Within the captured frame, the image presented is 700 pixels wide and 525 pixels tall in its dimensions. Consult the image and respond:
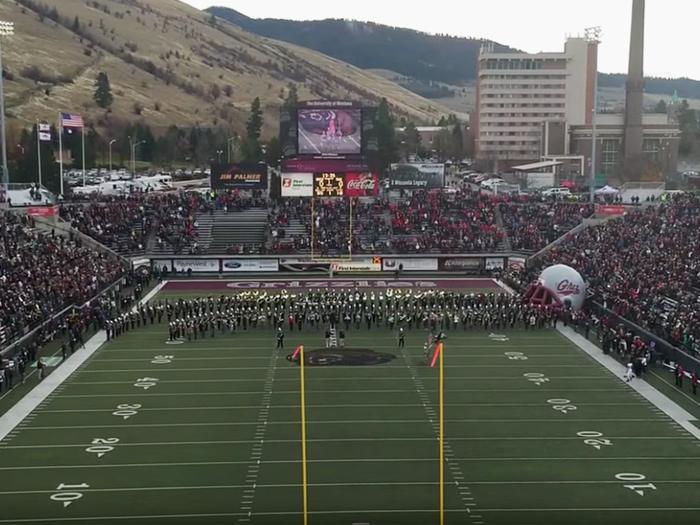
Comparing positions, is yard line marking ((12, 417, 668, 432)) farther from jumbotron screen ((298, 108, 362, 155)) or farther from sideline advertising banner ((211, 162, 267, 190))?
sideline advertising banner ((211, 162, 267, 190))

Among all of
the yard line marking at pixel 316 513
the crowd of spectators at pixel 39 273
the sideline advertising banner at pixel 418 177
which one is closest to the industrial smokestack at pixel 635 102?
the sideline advertising banner at pixel 418 177

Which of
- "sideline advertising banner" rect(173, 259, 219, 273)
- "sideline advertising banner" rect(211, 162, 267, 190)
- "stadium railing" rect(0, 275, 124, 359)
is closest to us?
"stadium railing" rect(0, 275, 124, 359)

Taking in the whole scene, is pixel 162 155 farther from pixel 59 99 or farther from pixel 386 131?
pixel 386 131

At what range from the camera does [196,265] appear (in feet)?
158

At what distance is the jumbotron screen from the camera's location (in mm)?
53156

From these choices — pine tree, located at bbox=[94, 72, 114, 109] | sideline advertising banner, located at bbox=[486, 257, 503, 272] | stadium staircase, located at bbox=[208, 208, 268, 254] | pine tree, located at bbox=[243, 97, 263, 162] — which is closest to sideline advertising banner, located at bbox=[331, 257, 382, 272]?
stadium staircase, located at bbox=[208, 208, 268, 254]

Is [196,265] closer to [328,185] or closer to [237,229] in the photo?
[237,229]

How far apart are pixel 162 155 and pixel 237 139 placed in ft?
41.6

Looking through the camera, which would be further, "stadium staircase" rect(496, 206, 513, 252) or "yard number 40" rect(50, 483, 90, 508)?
"stadium staircase" rect(496, 206, 513, 252)

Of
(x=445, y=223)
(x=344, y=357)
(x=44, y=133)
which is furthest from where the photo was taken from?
(x=44, y=133)

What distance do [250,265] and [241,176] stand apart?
8017 mm

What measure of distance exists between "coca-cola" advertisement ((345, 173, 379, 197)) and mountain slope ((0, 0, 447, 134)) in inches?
2577

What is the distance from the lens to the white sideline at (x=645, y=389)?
21047mm

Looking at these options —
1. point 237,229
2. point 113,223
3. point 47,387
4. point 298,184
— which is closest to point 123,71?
point 113,223
